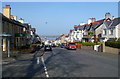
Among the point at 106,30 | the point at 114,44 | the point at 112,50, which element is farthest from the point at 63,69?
the point at 106,30

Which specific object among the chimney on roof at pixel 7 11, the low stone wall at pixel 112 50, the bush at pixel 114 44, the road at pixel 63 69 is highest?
the chimney on roof at pixel 7 11

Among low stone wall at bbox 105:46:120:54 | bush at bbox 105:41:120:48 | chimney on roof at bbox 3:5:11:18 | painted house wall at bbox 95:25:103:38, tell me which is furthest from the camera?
painted house wall at bbox 95:25:103:38

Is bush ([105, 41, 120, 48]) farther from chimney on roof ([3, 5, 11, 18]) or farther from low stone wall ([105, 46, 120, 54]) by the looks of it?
chimney on roof ([3, 5, 11, 18])

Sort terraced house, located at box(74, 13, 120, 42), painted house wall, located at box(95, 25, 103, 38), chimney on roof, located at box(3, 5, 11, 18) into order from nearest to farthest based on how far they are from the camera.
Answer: chimney on roof, located at box(3, 5, 11, 18) < terraced house, located at box(74, 13, 120, 42) < painted house wall, located at box(95, 25, 103, 38)

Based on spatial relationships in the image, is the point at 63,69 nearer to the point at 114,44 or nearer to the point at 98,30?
the point at 114,44

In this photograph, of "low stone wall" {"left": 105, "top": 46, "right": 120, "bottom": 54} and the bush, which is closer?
"low stone wall" {"left": 105, "top": 46, "right": 120, "bottom": 54}

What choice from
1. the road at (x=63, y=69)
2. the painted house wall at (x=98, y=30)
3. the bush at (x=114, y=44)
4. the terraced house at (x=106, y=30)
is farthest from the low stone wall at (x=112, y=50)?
the painted house wall at (x=98, y=30)

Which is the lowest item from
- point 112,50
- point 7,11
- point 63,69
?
point 63,69

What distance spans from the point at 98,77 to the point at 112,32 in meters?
44.0

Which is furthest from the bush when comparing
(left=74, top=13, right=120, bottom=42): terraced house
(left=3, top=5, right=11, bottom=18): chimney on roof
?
(left=3, top=5, right=11, bottom=18): chimney on roof

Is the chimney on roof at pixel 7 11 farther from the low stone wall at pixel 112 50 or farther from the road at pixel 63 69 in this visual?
the road at pixel 63 69

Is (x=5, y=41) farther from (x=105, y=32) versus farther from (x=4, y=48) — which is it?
(x=105, y=32)

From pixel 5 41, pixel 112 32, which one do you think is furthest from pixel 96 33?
pixel 5 41

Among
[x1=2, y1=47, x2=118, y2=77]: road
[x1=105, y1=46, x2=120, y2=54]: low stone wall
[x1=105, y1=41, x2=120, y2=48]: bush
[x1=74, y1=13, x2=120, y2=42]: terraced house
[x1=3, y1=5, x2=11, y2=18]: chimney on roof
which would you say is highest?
[x1=3, y1=5, x2=11, y2=18]: chimney on roof
